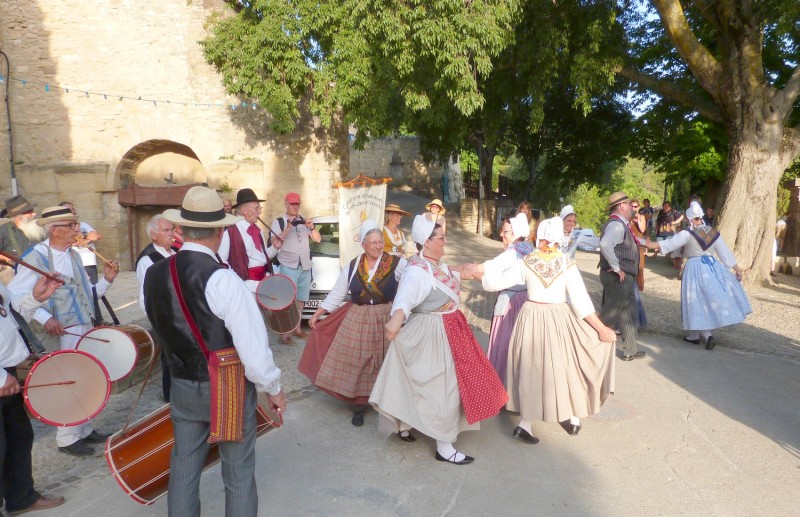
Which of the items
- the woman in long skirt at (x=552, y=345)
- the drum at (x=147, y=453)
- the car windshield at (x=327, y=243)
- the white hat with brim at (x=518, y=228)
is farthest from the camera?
the car windshield at (x=327, y=243)

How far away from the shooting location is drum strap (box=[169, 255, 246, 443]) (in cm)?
273

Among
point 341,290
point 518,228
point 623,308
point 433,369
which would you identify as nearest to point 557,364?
point 433,369

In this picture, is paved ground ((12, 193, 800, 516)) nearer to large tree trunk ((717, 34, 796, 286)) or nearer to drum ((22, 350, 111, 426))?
drum ((22, 350, 111, 426))

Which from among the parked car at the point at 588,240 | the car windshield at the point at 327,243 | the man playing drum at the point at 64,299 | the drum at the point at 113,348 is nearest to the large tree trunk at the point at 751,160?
the parked car at the point at 588,240

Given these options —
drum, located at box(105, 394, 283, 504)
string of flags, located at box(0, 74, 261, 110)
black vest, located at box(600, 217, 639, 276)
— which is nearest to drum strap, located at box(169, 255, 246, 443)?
drum, located at box(105, 394, 283, 504)

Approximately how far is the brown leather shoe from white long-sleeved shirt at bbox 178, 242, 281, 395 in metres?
1.92

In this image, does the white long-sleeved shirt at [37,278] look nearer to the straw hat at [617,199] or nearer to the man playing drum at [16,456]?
the man playing drum at [16,456]

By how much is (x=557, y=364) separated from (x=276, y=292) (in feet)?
9.04

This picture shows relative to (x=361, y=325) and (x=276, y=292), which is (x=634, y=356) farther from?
(x=276, y=292)

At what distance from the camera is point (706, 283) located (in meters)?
7.15

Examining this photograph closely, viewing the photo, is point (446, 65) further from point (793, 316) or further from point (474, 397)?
point (474, 397)

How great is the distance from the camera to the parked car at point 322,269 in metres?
8.02

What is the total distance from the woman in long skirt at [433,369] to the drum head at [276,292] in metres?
1.73

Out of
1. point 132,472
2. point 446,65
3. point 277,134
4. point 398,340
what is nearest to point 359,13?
point 446,65
